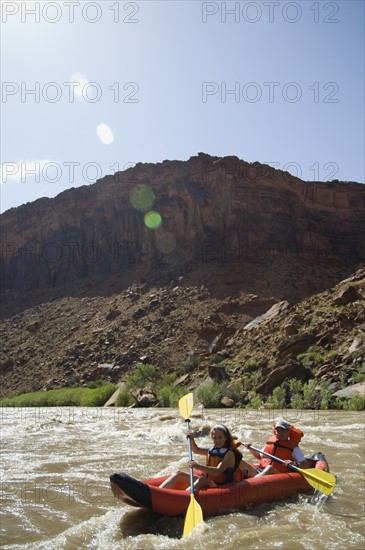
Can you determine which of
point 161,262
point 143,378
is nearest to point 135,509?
point 143,378

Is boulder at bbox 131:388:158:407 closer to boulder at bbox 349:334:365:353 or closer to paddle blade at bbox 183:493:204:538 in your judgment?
boulder at bbox 349:334:365:353

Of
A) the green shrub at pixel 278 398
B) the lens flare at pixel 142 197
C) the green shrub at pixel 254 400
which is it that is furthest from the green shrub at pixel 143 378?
the lens flare at pixel 142 197

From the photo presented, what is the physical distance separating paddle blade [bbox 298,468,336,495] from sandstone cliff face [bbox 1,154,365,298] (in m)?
29.0

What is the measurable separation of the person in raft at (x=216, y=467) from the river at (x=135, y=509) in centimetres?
42

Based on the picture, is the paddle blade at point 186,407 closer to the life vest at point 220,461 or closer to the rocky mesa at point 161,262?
the life vest at point 220,461

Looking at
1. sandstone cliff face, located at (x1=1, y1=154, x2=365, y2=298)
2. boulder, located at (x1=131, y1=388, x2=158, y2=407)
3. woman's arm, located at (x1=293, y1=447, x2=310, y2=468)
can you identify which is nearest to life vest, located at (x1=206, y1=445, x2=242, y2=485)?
woman's arm, located at (x1=293, y1=447, x2=310, y2=468)

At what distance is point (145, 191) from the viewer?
40.8m

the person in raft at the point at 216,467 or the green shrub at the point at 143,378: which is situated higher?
the person in raft at the point at 216,467

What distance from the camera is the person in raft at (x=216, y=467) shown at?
5434 mm

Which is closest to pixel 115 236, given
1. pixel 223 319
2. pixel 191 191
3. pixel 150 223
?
pixel 150 223

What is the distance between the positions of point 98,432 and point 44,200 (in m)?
40.4

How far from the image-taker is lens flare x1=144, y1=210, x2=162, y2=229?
128ft

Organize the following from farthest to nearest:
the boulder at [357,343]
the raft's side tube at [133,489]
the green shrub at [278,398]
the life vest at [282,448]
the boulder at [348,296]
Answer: the boulder at [348,296], the boulder at [357,343], the green shrub at [278,398], the life vest at [282,448], the raft's side tube at [133,489]

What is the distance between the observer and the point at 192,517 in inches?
186
